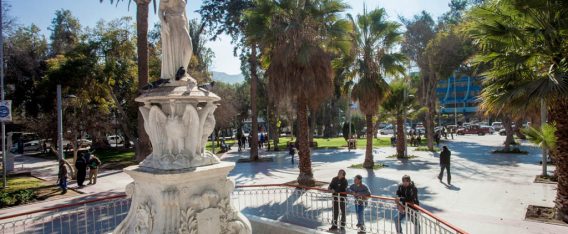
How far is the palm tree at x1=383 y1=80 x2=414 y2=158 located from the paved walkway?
1.44 metres

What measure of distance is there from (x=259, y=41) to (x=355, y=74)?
6.13m

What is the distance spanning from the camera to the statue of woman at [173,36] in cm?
586

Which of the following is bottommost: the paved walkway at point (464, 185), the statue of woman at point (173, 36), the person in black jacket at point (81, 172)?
the paved walkway at point (464, 185)

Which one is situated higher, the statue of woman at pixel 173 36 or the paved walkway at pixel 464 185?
the statue of woman at pixel 173 36

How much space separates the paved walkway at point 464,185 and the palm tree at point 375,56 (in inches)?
145

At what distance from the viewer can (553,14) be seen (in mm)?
Result: 8016

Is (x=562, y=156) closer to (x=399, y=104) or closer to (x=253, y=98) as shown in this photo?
(x=399, y=104)

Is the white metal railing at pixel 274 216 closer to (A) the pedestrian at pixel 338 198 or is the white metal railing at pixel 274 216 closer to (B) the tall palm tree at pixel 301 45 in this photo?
(A) the pedestrian at pixel 338 198

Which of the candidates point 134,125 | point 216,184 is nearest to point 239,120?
point 134,125

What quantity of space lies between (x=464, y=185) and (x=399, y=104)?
10308mm

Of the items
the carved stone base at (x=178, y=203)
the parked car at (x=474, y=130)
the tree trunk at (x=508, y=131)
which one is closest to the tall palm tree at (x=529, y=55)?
the carved stone base at (x=178, y=203)

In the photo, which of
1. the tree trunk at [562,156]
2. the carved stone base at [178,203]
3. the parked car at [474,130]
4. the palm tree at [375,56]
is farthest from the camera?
the parked car at [474,130]

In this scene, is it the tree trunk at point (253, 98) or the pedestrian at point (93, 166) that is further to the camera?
the tree trunk at point (253, 98)

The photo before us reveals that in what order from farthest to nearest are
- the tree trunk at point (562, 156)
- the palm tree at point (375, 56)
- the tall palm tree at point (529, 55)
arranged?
the palm tree at point (375, 56), the tree trunk at point (562, 156), the tall palm tree at point (529, 55)
